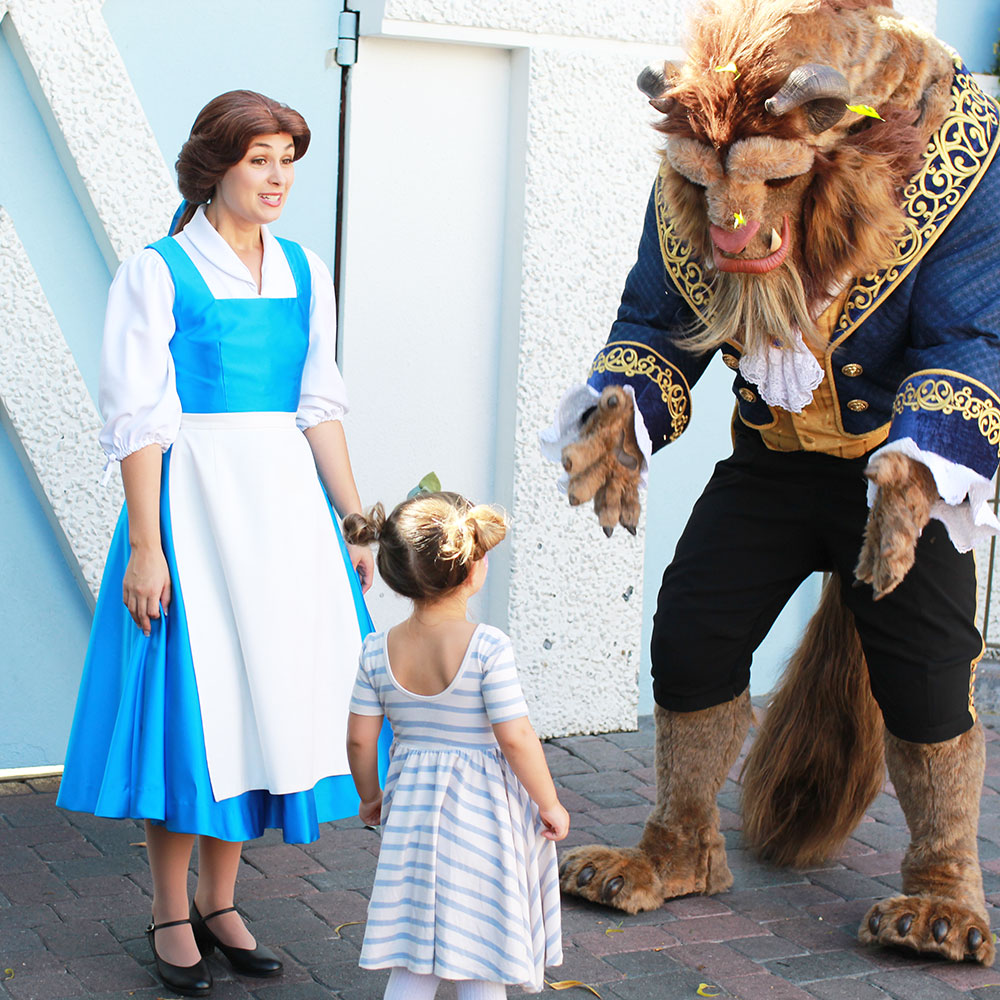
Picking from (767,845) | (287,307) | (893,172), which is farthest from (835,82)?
(767,845)

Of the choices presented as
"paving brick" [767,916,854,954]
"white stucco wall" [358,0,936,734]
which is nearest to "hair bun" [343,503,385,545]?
"paving brick" [767,916,854,954]

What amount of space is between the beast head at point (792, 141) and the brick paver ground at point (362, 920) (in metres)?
1.38

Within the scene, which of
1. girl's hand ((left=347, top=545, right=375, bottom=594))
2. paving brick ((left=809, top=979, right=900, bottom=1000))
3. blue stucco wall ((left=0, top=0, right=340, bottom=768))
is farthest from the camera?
blue stucco wall ((left=0, top=0, right=340, bottom=768))

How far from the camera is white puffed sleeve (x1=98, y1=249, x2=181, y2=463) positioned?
3020 mm

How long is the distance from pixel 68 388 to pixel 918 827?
2536 millimetres

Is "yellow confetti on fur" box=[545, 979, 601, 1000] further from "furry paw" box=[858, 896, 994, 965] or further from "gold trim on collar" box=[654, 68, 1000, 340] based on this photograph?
"gold trim on collar" box=[654, 68, 1000, 340]

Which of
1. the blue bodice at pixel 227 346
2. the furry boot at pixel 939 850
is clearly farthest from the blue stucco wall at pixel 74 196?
the furry boot at pixel 939 850

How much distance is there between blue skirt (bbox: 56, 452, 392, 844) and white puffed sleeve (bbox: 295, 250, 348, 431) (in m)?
0.37

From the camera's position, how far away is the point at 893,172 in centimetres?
300

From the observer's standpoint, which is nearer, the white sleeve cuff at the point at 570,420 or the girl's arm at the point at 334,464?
the white sleeve cuff at the point at 570,420

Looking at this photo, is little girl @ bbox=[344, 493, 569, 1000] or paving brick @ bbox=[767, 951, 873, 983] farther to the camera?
paving brick @ bbox=[767, 951, 873, 983]

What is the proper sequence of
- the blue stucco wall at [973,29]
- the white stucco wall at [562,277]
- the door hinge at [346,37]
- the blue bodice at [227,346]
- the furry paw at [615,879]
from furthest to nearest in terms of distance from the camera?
the blue stucco wall at [973,29] < the white stucco wall at [562,277] < the door hinge at [346,37] < the furry paw at [615,879] < the blue bodice at [227,346]

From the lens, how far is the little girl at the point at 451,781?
261 centimetres

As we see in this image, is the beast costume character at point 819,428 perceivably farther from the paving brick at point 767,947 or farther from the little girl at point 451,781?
the little girl at point 451,781
